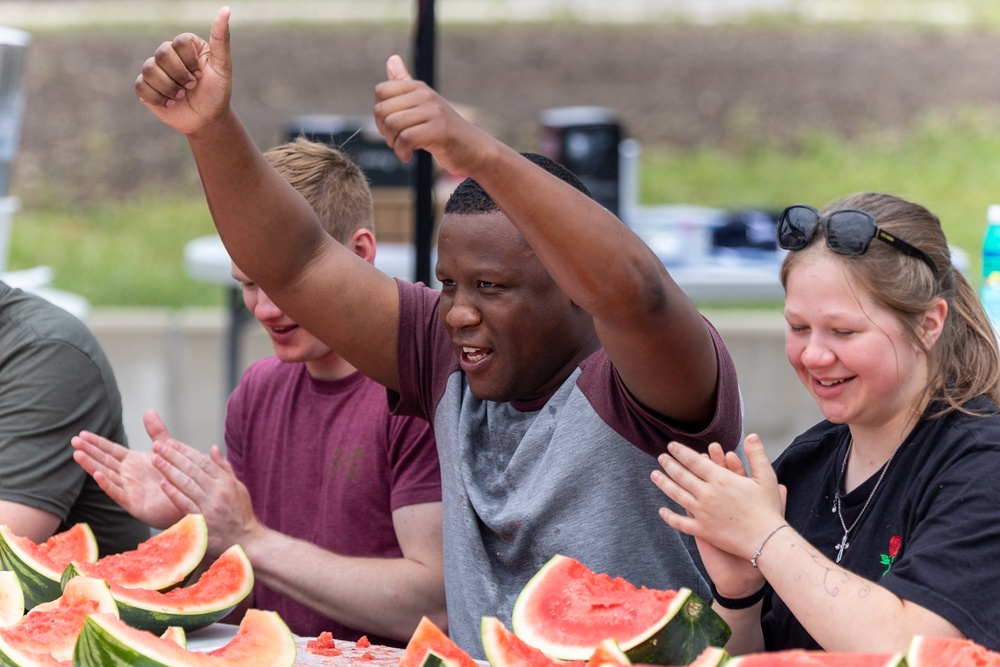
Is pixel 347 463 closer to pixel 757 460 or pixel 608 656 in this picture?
pixel 757 460

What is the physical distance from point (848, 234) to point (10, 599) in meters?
1.65

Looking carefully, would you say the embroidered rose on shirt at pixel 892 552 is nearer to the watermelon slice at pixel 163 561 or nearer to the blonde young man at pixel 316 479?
the blonde young man at pixel 316 479

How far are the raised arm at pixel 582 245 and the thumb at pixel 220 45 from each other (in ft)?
1.28

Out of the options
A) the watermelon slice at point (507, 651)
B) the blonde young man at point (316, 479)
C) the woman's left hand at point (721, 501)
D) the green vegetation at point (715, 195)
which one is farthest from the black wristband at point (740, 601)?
the green vegetation at point (715, 195)

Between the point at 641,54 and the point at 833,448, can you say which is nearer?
the point at 833,448

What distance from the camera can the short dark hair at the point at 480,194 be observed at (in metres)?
2.29

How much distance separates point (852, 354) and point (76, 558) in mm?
1602

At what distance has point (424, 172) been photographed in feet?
12.9

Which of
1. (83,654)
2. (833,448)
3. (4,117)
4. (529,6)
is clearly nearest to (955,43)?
(529,6)

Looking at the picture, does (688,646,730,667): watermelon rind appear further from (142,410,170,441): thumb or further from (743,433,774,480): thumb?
(142,410,170,441): thumb

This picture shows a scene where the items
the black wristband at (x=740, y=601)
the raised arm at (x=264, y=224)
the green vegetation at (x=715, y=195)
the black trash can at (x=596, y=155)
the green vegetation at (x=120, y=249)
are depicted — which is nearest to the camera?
the black wristband at (x=740, y=601)

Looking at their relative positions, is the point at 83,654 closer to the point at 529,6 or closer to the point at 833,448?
the point at 833,448

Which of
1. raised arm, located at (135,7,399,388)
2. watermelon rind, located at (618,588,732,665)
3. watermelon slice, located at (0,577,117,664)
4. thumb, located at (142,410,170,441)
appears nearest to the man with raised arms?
raised arm, located at (135,7,399,388)

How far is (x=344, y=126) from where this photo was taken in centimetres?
636
